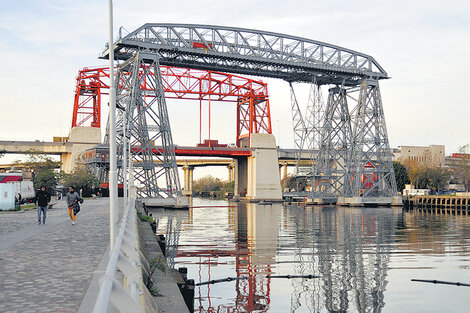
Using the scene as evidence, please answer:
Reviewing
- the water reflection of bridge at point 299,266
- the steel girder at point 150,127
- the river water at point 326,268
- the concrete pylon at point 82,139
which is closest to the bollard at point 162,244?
the river water at point 326,268

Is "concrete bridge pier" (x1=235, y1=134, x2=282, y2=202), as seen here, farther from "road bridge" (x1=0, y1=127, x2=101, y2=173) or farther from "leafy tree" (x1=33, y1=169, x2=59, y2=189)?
"leafy tree" (x1=33, y1=169, x2=59, y2=189)

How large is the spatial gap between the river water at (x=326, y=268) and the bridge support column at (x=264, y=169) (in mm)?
72688

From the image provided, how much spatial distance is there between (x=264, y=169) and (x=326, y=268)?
9000 cm

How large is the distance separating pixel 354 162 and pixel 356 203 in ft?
21.1

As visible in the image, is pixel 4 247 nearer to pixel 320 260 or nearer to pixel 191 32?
pixel 320 260

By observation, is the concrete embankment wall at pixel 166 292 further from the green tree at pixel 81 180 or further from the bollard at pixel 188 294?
the green tree at pixel 81 180

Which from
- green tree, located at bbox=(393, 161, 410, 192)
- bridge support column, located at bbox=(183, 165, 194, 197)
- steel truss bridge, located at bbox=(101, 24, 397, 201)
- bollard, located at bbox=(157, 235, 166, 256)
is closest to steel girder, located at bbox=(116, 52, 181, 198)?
steel truss bridge, located at bbox=(101, 24, 397, 201)

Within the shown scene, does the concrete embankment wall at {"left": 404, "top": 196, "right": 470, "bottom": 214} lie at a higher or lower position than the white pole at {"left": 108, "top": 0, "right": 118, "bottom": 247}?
lower

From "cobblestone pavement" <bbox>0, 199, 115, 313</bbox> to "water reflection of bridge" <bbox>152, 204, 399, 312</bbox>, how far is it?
153 inches

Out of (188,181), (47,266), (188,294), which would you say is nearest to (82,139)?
(188,181)

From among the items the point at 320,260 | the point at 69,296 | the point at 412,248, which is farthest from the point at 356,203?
the point at 69,296

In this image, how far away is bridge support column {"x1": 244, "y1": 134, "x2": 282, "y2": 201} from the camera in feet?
367

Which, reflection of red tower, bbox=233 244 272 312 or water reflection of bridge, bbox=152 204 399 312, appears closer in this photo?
reflection of red tower, bbox=233 244 272 312

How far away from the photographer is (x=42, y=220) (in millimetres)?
27938
